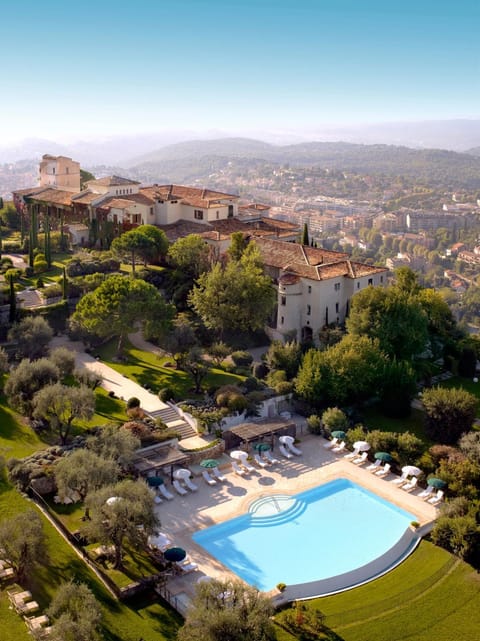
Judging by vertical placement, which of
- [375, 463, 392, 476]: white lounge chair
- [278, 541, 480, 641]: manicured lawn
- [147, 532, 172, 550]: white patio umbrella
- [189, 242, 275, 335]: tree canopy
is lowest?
[278, 541, 480, 641]: manicured lawn

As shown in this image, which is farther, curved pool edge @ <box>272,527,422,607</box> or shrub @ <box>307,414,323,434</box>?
shrub @ <box>307,414,323,434</box>

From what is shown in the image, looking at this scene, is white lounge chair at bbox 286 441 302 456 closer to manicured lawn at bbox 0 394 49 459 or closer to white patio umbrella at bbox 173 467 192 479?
white patio umbrella at bbox 173 467 192 479

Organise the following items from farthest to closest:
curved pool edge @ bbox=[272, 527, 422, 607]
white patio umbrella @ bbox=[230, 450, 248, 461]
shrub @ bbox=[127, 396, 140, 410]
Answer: shrub @ bbox=[127, 396, 140, 410] < white patio umbrella @ bbox=[230, 450, 248, 461] < curved pool edge @ bbox=[272, 527, 422, 607]

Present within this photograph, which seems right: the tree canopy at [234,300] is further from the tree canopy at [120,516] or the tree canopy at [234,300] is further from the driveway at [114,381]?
the tree canopy at [120,516]

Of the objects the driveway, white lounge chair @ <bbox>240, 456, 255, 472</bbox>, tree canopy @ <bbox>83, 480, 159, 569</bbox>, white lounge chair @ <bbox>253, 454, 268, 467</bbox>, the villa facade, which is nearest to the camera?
tree canopy @ <bbox>83, 480, 159, 569</bbox>

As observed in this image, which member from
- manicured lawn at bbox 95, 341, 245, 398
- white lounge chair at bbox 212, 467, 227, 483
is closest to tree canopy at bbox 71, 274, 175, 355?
manicured lawn at bbox 95, 341, 245, 398

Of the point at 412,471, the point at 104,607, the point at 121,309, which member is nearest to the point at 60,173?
the point at 121,309

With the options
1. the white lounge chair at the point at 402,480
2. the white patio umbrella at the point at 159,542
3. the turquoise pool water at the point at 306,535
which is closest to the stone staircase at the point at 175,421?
the turquoise pool water at the point at 306,535
